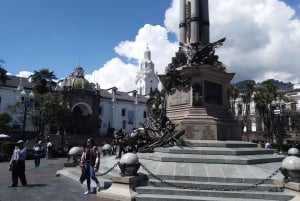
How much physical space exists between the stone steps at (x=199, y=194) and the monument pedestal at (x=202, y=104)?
5.61 metres

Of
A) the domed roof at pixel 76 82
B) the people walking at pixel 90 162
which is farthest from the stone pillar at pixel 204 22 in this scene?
the domed roof at pixel 76 82

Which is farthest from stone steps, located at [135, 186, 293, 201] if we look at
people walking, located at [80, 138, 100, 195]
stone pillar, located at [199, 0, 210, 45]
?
stone pillar, located at [199, 0, 210, 45]

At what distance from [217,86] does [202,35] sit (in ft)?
10.5

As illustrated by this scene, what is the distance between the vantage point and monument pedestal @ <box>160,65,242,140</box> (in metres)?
13.9

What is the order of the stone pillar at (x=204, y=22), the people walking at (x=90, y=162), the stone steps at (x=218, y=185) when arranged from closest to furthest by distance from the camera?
1. the stone steps at (x=218, y=185)
2. the people walking at (x=90, y=162)
3. the stone pillar at (x=204, y=22)

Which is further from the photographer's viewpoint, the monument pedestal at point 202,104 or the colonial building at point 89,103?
the colonial building at point 89,103

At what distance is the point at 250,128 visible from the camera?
67500mm

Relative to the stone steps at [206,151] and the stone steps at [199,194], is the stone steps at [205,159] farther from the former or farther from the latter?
the stone steps at [199,194]

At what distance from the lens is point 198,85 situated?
14.8 metres

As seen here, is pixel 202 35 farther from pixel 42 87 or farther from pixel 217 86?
pixel 42 87

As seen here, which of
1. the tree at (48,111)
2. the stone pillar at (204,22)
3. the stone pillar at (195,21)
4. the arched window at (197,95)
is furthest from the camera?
the tree at (48,111)

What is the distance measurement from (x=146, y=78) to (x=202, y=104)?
94.6 metres

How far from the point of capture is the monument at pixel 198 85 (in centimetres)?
1398

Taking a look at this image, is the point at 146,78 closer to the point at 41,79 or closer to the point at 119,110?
the point at 119,110
